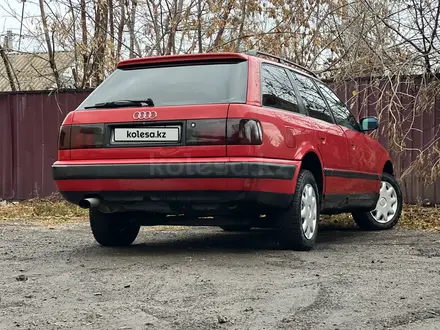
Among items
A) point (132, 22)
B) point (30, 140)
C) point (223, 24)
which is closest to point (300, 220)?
point (30, 140)

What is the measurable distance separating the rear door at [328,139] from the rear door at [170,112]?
108 cm

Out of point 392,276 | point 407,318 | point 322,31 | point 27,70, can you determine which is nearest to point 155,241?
point 392,276

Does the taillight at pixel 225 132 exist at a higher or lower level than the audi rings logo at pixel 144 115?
lower

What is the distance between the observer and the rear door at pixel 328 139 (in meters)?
Result: 6.18

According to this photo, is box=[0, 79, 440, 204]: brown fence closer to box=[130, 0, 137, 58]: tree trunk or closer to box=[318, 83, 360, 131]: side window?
box=[130, 0, 137, 58]: tree trunk

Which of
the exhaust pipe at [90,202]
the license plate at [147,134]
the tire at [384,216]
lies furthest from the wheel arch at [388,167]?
the exhaust pipe at [90,202]

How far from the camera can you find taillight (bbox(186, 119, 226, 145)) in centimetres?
504

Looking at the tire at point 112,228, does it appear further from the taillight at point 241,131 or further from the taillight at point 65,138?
the taillight at point 241,131

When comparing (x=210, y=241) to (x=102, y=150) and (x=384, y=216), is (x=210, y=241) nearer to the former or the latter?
(x=102, y=150)

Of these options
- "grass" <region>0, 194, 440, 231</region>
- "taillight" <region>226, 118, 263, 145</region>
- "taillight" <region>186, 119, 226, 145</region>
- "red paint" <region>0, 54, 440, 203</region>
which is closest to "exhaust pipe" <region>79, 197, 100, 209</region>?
"red paint" <region>0, 54, 440, 203</region>

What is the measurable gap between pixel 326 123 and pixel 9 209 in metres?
6.00

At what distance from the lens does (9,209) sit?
415 inches

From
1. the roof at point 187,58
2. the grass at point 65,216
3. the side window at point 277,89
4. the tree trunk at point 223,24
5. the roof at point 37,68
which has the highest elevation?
the tree trunk at point 223,24

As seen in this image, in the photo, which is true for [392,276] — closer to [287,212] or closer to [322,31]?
[287,212]
